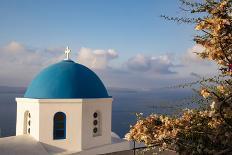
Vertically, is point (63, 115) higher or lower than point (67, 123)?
higher

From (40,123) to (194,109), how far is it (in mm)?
7951

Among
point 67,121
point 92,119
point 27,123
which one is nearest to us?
point 67,121

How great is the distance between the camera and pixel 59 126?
13.5m

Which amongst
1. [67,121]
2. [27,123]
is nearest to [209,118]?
[67,121]

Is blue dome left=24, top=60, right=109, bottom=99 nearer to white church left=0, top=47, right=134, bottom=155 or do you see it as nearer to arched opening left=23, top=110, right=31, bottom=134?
white church left=0, top=47, right=134, bottom=155

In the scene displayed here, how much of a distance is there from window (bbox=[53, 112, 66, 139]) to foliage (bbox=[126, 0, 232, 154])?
7.41m

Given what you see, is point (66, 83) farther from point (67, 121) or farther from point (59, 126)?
point (59, 126)

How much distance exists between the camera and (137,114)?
6.62 m

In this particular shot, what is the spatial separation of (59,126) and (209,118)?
27.7ft

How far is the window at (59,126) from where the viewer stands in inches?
527

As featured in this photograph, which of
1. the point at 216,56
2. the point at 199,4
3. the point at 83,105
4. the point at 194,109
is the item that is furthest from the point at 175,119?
the point at 83,105

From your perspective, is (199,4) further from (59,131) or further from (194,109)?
(59,131)

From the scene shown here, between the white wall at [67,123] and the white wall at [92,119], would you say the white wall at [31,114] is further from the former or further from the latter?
the white wall at [92,119]

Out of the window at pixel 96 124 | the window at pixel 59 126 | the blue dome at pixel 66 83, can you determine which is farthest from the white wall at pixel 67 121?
the window at pixel 96 124
